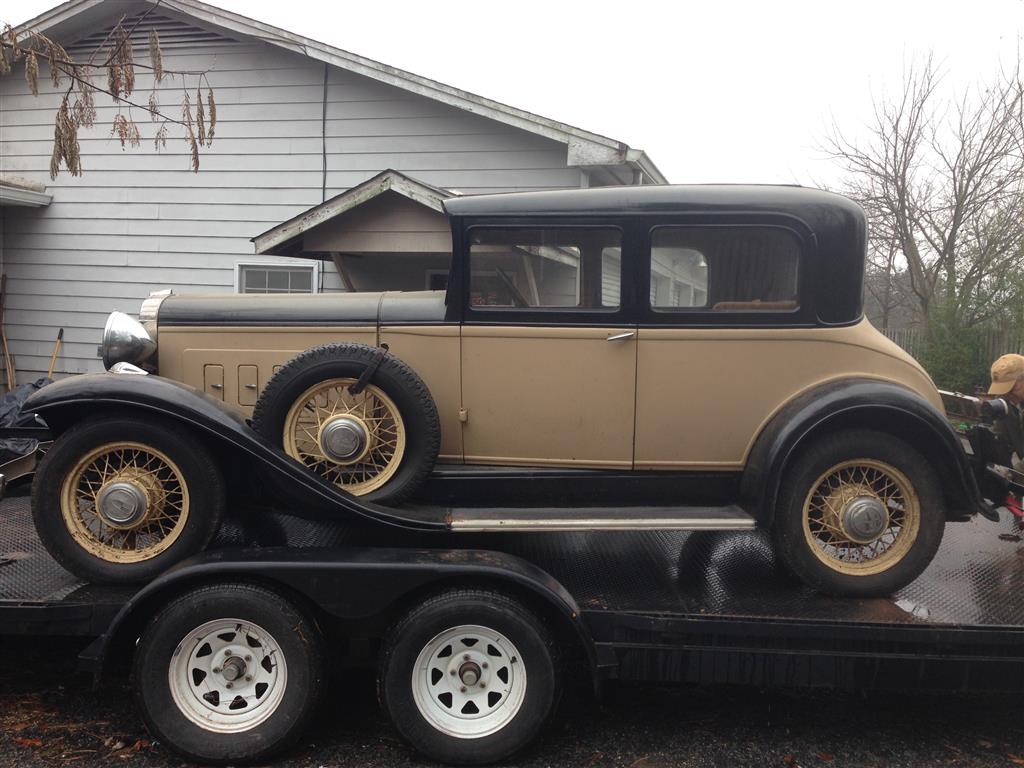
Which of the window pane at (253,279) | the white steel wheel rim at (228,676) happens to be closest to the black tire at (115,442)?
the white steel wheel rim at (228,676)

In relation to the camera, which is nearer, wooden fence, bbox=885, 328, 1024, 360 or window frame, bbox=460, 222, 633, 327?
window frame, bbox=460, 222, 633, 327

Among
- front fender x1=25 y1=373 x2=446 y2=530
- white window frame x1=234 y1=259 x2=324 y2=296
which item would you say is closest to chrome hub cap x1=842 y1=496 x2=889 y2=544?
front fender x1=25 y1=373 x2=446 y2=530

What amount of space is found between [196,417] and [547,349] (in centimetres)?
156

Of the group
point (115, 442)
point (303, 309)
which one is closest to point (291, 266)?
point (303, 309)

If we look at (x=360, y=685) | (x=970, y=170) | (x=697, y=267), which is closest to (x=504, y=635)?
(x=360, y=685)

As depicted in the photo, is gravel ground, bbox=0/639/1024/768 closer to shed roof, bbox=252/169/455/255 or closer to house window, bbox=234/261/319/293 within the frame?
shed roof, bbox=252/169/455/255

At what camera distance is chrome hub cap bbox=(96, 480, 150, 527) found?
308cm

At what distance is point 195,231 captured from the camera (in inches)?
362

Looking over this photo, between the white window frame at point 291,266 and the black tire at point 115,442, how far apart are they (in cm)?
585

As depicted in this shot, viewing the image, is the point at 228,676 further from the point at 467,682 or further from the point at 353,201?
the point at 353,201

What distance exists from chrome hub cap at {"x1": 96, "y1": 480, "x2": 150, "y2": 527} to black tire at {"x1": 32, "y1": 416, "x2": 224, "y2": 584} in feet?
0.58

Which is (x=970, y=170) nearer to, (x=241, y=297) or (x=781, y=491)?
(x=781, y=491)

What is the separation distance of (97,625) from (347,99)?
7.26 m

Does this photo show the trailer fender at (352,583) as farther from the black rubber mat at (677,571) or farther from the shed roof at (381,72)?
the shed roof at (381,72)
